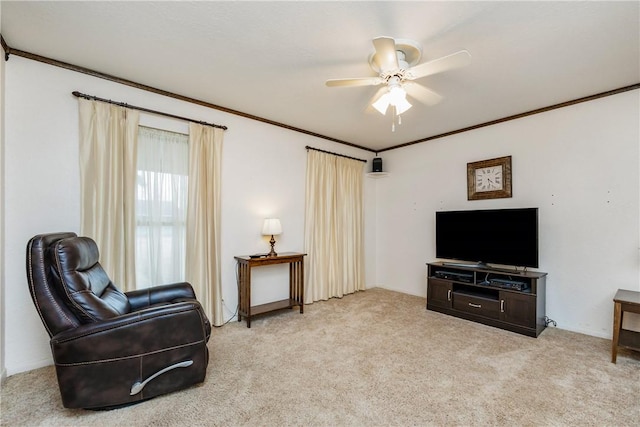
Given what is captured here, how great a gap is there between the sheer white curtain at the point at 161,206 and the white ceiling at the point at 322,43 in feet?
1.93

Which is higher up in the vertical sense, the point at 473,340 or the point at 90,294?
the point at 90,294

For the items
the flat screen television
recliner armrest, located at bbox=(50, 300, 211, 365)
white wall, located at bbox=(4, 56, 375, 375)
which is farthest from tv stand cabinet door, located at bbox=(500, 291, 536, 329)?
white wall, located at bbox=(4, 56, 375, 375)

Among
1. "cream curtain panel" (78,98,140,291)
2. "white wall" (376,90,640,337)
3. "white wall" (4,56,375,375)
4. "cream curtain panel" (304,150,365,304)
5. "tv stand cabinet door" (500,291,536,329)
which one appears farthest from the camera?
"cream curtain panel" (304,150,365,304)

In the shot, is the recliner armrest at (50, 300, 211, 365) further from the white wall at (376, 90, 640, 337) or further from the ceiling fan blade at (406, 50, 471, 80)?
the white wall at (376, 90, 640, 337)

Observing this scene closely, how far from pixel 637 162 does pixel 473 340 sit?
2.37 metres

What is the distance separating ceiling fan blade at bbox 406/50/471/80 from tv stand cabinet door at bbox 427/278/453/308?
2.65m

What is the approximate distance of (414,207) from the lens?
4.68 m

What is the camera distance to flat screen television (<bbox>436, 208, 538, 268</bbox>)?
10.5ft

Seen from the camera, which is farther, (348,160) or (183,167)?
(348,160)

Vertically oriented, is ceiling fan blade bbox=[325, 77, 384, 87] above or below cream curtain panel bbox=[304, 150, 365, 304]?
above

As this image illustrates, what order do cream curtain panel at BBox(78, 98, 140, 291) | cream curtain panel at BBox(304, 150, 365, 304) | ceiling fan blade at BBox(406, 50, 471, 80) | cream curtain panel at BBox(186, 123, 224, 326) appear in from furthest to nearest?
cream curtain panel at BBox(304, 150, 365, 304), cream curtain panel at BBox(186, 123, 224, 326), cream curtain panel at BBox(78, 98, 140, 291), ceiling fan blade at BBox(406, 50, 471, 80)

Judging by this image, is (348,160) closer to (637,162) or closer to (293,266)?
(293,266)

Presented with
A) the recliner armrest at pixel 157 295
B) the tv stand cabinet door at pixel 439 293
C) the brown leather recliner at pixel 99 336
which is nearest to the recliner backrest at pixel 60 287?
the brown leather recliner at pixel 99 336

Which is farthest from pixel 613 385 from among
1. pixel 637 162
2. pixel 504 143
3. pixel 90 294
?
pixel 90 294
